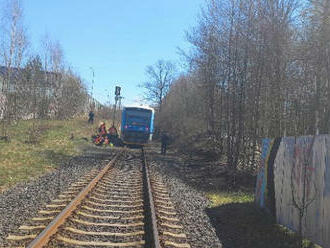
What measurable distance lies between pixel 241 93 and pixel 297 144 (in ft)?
29.2

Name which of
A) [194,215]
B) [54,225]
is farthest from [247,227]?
[54,225]

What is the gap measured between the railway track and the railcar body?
18.6 meters

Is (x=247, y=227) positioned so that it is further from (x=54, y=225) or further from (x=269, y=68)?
(x=269, y=68)

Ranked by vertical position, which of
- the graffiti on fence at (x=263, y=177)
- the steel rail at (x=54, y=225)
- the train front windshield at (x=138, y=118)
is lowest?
the steel rail at (x=54, y=225)

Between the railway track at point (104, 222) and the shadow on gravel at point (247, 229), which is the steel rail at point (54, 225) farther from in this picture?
the shadow on gravel at point (247, 229)

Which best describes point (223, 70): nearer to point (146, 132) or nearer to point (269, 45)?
point (269, 45)

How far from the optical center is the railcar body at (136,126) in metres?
28.9

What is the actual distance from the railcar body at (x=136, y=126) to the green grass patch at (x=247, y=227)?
61.9 feet

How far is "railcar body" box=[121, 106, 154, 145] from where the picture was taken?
1137 inches

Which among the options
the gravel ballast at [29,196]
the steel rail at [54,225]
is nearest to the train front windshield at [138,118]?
the gravel ballast at [29,196]

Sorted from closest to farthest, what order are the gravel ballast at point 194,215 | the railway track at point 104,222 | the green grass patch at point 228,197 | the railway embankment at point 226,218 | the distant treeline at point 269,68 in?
1. the railway track at point 104,222
2. the gravel ballast at point 194,215
3. the railway embankment at point 226,218
4. the green grass patch at point 228,197
5. the distant treeline at point 269,68

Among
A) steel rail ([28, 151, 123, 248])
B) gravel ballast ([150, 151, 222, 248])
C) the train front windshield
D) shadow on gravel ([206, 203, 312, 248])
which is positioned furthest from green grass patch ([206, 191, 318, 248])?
the train front windshield

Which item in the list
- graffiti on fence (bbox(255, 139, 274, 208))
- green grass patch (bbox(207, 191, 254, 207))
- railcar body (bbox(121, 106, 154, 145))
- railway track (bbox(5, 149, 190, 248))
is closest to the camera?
railway track (bbox(5, 149, 190, 248))

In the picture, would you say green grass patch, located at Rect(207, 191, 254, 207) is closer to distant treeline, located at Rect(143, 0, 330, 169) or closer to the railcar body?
distant treeline, located at Rect(143, 0, 330, 169)
